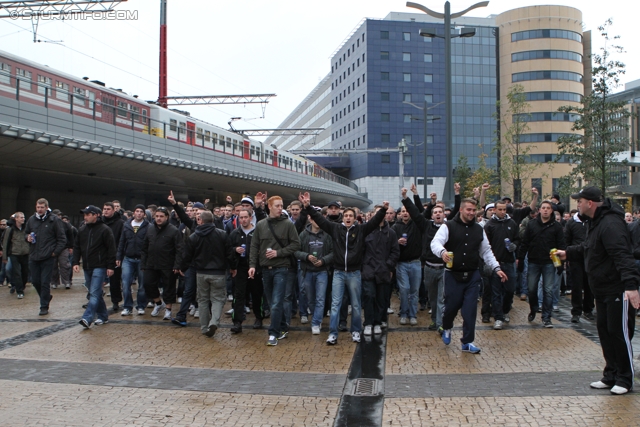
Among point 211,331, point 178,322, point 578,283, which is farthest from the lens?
point 578,283

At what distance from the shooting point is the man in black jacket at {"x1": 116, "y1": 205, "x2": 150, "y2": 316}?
10945 mm

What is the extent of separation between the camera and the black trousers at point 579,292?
10188mm

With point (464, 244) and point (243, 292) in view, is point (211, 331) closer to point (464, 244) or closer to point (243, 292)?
point (243, 292)

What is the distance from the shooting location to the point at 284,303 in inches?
361

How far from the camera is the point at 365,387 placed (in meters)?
6.34

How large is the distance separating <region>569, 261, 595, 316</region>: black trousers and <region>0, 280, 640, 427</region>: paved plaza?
0.40 meters

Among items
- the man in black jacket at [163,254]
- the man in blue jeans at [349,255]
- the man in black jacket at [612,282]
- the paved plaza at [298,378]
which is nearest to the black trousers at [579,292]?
the paved plaza at [298,378]

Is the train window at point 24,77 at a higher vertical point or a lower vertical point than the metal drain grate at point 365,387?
higher

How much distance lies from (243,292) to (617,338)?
211 inches

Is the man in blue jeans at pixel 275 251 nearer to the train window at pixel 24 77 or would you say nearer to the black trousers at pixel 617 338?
the black trousers at pixel 617 338

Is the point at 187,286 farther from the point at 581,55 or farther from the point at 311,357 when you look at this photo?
the point at 581,55

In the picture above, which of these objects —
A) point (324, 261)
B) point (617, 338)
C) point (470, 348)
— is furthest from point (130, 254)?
point (617, 338)

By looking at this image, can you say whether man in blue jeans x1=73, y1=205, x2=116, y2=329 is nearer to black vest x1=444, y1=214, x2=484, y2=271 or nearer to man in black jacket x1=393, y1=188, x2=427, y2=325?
man in black jacket x1=393, y1=188, x2=427, y2=325

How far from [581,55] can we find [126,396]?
8712cm
